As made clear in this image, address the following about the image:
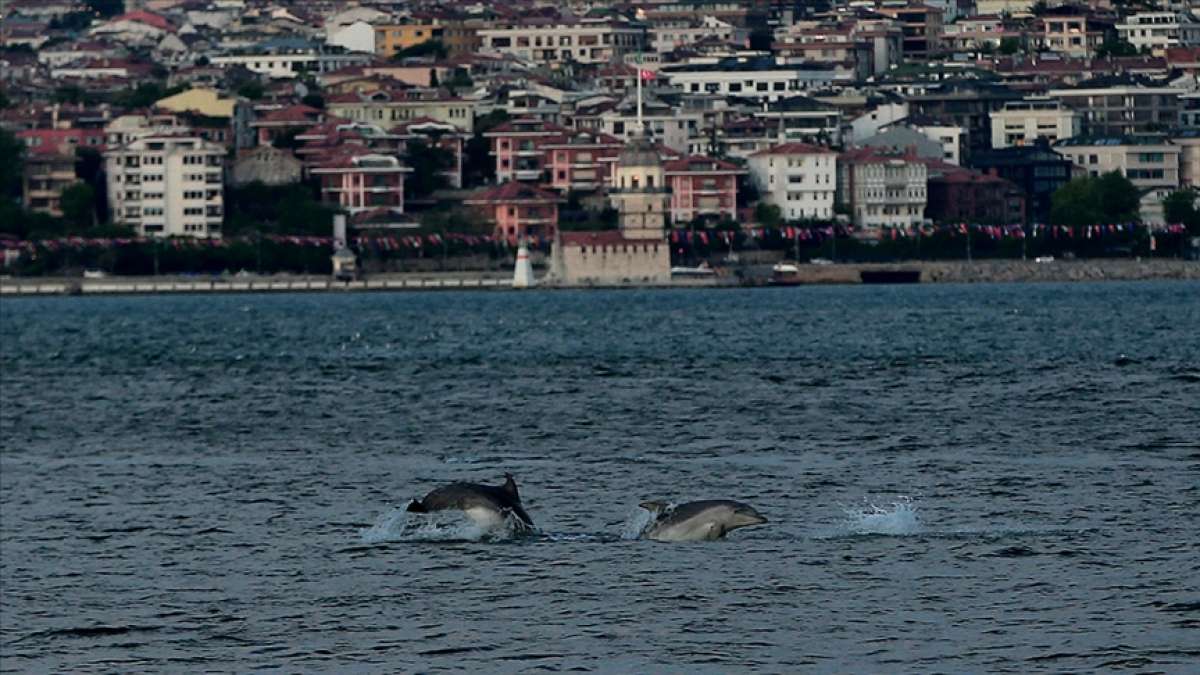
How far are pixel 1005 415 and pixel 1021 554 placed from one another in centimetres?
1717

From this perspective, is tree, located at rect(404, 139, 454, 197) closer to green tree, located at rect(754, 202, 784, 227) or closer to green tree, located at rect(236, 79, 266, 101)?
green tree, located at rect(754, 202, 784, 227)

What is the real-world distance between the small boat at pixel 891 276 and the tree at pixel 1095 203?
12.2 meters

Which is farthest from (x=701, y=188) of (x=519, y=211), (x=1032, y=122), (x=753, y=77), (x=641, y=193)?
(x=753, y=77)

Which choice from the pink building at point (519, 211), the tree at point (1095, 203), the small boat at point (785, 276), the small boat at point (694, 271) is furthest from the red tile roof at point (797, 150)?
the small boat at point (785, 276)

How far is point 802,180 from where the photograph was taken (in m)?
160

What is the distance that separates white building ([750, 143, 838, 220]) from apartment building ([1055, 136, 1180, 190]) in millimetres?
13199

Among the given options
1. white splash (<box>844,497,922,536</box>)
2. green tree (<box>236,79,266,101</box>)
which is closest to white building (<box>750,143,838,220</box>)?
green tree (<box>236,79,266,101</box>)

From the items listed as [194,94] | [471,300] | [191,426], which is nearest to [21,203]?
[194,94]

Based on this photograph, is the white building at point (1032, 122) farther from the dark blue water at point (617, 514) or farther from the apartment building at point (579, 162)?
the dark blue water at point (617, 514)

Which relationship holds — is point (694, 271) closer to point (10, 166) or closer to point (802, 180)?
point (802, 180)

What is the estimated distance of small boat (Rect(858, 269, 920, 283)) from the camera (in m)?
140

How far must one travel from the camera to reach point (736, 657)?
23.4m

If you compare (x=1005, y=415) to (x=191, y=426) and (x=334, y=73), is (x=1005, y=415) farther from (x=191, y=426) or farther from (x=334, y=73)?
(x=334, y=73)

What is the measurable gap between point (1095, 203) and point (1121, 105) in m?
27.6
